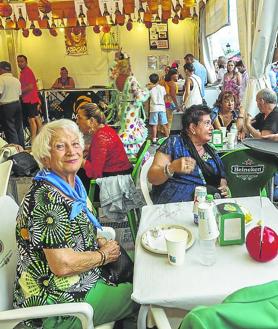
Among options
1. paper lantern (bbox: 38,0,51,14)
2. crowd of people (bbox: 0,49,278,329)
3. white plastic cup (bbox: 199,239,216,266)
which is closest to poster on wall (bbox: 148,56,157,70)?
paper lantern (bbox: 38,0,51,14)

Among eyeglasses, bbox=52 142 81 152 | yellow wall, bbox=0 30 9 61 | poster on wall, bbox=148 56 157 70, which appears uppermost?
yellow wall, bbox=0 30 9 61

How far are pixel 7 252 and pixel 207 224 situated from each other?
855 mm

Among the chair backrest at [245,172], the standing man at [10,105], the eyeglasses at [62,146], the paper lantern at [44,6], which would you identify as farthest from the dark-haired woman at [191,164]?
the paper lantern at [44,6]

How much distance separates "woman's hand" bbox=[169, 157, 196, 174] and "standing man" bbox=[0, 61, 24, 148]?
15.6 feet

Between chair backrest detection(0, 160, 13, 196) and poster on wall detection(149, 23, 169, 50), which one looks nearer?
chair backrest detection(0, 160, 13, 196)

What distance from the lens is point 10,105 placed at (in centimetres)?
633

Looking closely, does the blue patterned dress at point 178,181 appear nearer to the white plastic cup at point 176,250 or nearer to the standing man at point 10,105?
the white plastic cup at point 176,250

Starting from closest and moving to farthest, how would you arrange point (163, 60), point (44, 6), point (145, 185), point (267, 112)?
1. point (145, 185)
2. point (267, 112)
3. point (44, 6)
4. point (163, 60)

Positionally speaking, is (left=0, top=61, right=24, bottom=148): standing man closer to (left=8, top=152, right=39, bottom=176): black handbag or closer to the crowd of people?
the crowd of people

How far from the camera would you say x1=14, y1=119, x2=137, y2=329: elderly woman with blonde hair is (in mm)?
1429

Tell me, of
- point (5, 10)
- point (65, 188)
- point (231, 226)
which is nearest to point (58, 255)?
point (65, 188)

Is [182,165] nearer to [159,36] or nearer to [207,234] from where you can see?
[207,234]

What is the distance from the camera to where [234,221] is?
1515mm

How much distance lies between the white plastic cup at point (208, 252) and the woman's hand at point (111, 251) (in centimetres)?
42
